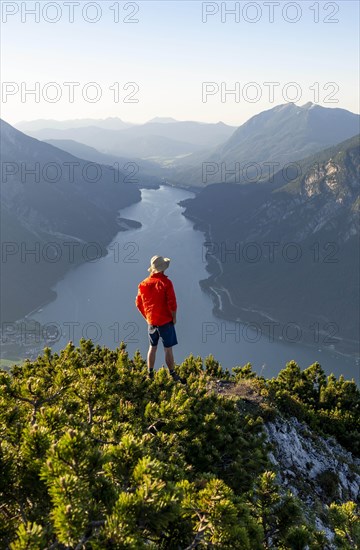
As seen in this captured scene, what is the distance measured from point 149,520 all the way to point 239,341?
625 ft

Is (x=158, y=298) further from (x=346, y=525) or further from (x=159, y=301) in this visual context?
(x=346, y=525)

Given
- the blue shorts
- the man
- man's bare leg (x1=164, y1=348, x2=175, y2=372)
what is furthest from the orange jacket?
man's bare leg (x1=164, y1=348, x2=175, y2=372)

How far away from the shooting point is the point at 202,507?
4566mm

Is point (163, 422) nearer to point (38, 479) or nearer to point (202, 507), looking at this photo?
point (202, 507)

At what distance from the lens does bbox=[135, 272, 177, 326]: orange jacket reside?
1249 cm

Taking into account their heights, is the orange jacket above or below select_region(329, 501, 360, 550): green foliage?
above

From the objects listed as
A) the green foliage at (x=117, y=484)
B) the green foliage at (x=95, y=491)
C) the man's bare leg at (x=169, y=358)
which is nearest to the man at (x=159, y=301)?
the man's bare leg at (x=169, y=358)

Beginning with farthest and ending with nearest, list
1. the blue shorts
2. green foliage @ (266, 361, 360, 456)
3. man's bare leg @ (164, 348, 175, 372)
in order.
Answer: green foliage @ (266, 361, 360, 456)
man's bare leg @ (164, 348, 175, 372)
the blue shorts

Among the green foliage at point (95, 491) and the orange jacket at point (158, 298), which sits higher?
the orange jacket at point (158, 298)

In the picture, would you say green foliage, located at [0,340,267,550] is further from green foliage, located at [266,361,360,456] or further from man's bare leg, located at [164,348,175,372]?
green foliage, located at [266,361,360,456]

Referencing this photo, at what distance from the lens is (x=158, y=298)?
1256cm

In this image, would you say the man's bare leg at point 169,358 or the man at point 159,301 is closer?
the man at point 159,301

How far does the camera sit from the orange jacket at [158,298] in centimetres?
1249

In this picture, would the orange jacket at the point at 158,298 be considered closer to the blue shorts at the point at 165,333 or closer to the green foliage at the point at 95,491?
the blue shorts at the point at 165,333
